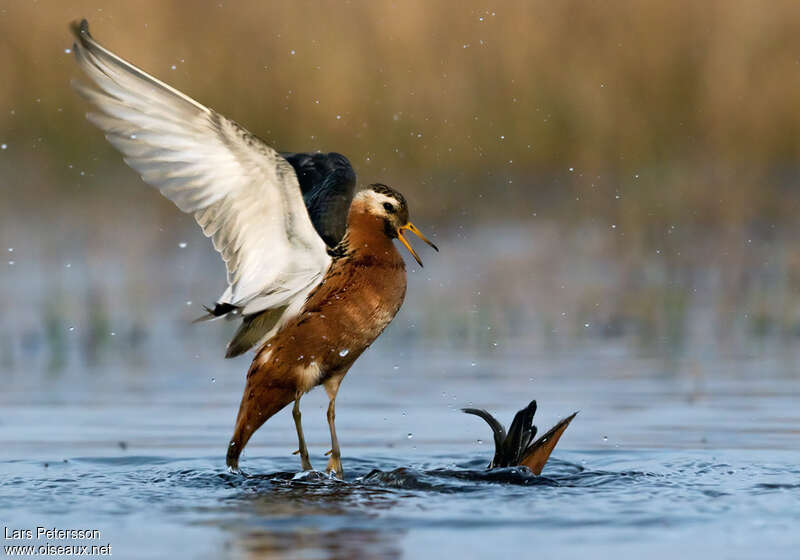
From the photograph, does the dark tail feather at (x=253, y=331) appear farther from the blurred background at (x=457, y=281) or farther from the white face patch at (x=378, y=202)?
the white face patch at (x=378, y=202)

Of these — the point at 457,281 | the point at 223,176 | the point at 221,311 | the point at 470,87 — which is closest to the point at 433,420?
the point at 221,311

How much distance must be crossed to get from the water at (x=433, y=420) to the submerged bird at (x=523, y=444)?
132 millimetres

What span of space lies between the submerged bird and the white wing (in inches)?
46.6

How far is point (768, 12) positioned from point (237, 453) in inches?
428

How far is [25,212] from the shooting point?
15383mm

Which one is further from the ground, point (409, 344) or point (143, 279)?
point (143, 279)

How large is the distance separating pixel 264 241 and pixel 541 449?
165cm

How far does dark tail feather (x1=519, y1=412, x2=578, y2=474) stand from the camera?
756 centimetres

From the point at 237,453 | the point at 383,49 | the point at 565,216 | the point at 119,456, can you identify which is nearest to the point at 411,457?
the point at 237,453

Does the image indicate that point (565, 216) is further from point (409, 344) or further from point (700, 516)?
point (700, 516)

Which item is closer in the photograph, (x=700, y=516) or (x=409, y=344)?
(x=700, y=516)

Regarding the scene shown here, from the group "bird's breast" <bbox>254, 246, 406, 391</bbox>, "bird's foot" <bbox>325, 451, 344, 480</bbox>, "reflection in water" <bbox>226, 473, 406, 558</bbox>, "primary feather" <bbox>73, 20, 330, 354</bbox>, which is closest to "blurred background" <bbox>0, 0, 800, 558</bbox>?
"reflection in water" <bbox>226, 473, 406, 558</bbox>

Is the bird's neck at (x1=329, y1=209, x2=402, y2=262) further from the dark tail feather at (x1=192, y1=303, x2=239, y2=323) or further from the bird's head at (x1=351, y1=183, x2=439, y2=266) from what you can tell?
the dark tail feather at (x1=192, y1=303, x2=239, y2=323)

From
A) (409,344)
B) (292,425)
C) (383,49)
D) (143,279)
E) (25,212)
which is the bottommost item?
(292,425)
